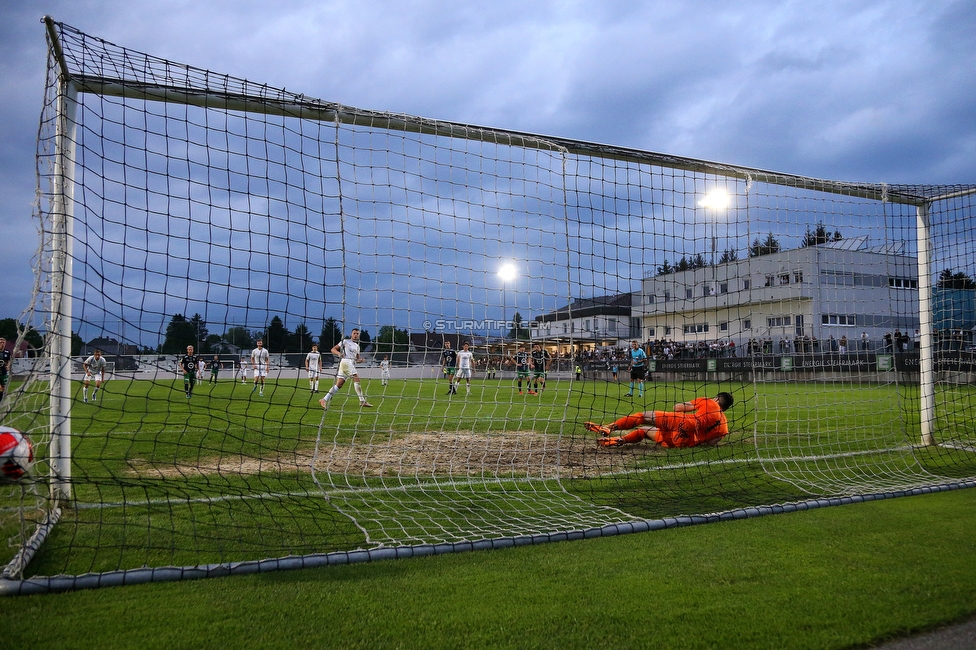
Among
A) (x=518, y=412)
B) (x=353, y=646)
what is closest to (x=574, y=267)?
(x=353, y=646)

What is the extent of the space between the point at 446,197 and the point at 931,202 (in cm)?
622

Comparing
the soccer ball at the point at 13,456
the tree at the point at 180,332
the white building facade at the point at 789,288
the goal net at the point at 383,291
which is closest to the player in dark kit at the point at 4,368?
the goal net at the point at 383,291

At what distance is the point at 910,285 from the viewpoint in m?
7.99

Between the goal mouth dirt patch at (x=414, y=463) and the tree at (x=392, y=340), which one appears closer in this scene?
the tree at (x=392, y=340)

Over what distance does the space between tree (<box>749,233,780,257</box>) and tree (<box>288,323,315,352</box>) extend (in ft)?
16.2

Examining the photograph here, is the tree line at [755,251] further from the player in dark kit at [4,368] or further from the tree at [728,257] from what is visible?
the player in dark kit at [4,368]

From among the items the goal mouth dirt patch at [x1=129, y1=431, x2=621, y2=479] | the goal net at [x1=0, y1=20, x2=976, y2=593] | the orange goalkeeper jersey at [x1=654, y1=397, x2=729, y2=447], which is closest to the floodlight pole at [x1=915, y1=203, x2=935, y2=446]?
the goal net at [x1=0, y1=20, x2=976, y2=593]

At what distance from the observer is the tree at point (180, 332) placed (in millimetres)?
4473

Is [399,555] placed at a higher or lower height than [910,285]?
lower

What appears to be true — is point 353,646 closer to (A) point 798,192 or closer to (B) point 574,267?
(B) point 574,267

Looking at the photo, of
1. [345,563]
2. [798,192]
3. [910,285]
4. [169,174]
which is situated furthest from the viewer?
[910,285]

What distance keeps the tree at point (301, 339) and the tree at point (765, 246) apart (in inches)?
194

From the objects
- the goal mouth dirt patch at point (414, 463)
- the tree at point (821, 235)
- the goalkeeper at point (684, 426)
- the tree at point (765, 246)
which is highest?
the tree at point (821, 235)

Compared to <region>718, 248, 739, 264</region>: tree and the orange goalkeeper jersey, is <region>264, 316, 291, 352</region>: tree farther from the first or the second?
the orange goalkeeper jersey
